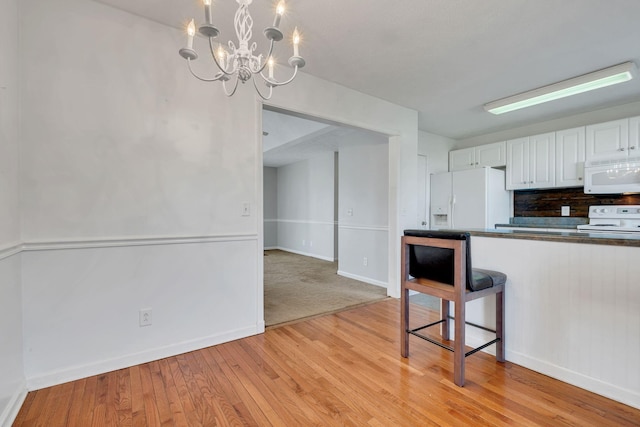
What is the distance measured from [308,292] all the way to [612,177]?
401cm

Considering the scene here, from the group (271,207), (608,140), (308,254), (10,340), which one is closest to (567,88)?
(608,140)

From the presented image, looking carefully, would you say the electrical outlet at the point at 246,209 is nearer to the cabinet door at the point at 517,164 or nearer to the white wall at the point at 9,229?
the white wall at the point at 9,229

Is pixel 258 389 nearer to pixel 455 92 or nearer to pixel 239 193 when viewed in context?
pixel 239 193

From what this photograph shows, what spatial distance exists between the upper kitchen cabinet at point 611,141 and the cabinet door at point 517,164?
700mm

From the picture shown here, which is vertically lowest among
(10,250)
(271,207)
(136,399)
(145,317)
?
(136,399)

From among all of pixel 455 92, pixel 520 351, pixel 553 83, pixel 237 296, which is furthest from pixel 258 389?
pixel 553 83

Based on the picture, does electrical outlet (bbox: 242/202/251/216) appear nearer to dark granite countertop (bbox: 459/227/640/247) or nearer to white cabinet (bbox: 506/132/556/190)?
dark granite countertop (bbox: 459/227/640/247)

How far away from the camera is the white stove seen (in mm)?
3393

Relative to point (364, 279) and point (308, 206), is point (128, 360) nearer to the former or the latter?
point (364, 279)

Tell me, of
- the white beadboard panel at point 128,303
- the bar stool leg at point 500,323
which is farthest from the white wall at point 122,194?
the bar stool leg at point 500,323

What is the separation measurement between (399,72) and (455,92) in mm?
915

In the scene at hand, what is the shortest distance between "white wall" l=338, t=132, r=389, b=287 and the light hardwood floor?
2.09m

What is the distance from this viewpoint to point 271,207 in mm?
8805

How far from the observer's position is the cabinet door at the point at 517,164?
424 centimetres
